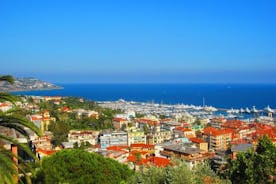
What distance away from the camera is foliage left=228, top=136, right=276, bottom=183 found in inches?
446

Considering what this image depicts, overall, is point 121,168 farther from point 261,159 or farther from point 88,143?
point 88,143

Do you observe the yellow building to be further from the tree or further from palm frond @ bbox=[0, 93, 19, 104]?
palm frond @ bbox=[0, 93, 19, 104]

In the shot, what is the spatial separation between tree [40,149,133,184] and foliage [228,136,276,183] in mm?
4073

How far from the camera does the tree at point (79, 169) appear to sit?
13.1 metres

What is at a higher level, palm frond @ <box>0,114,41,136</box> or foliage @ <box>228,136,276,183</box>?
palm frond @ <box>0,114,41,136</box>

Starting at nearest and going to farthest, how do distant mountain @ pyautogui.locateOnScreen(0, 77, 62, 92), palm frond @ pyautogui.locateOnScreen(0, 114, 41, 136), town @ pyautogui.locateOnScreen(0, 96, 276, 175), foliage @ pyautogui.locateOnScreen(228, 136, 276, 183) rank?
1. palm frond @ pyautogui.locateOnScreen(0, 114, 41, 136)
2. foliage @ pyautogui.locateOnScreen(228, 136, 276, 183)
3. distant mountain @ pyautogui.locateOnScreen(0, 77, 62, 92)
4. town @ pyautogui.locateOnScreen(0, 96, 276, 175)

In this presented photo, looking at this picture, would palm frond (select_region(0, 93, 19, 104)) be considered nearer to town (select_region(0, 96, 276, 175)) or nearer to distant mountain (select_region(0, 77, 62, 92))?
distant mountain (select_region(0, 77, 62, 92))

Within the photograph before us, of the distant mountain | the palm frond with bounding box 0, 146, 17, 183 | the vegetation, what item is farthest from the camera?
the distant mountain

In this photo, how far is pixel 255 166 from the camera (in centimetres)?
1159

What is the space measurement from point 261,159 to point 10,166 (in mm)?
8475

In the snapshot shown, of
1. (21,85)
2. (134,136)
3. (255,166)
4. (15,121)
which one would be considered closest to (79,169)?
(255,166)

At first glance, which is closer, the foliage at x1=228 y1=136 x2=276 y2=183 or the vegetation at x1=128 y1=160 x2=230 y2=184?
the vegetation at x1=128 y1=160 x2=230 y2=184

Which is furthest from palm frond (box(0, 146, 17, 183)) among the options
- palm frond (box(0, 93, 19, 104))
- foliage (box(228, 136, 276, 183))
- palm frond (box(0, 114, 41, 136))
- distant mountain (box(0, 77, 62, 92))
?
foliage (box(228, 136, 276, 183))

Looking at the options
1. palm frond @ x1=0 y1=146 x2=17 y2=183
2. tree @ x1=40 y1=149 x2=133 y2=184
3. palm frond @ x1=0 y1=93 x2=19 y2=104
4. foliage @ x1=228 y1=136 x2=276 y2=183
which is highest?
palm frond @ x1=0 y1=93 x2=19 y2=104
